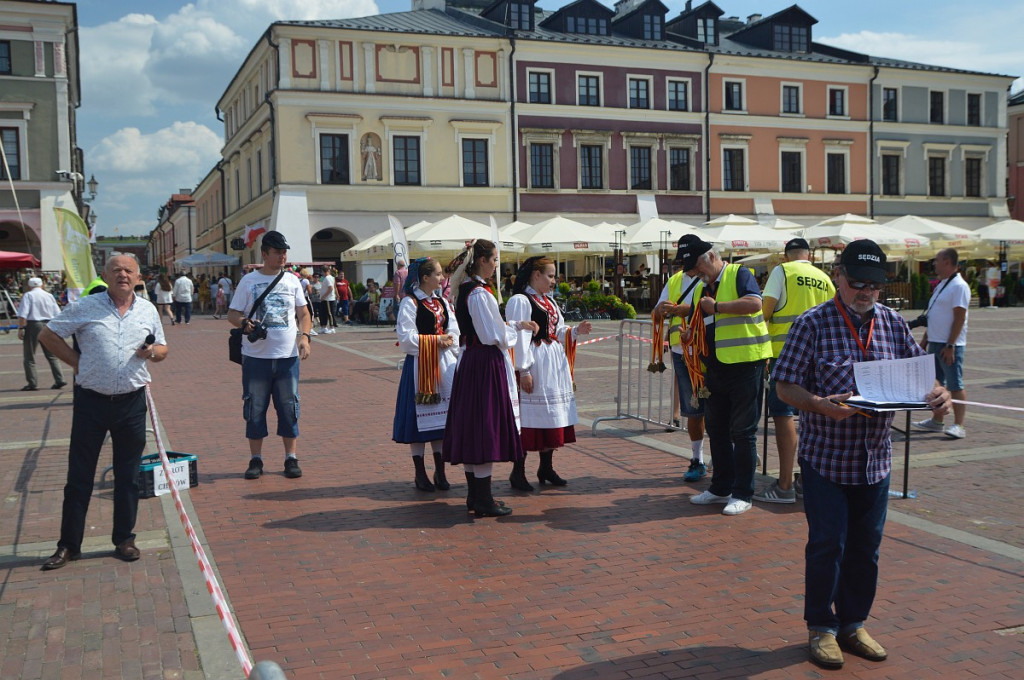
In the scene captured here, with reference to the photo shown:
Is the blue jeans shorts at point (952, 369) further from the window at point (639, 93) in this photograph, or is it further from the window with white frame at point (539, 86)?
the window at point (639, 93)

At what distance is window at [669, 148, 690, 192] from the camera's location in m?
41.3

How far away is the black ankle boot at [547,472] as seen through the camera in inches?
295

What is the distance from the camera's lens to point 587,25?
135 feet

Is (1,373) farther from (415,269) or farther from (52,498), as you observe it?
(415,269)

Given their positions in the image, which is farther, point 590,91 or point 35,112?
point 590,91

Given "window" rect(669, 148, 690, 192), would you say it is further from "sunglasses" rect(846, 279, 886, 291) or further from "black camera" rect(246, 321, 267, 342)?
"sunglasses" rect(846, 279, 886, 291)

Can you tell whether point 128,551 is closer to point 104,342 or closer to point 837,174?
point 104,342

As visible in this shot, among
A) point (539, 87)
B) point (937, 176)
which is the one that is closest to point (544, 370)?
point (539, 87)

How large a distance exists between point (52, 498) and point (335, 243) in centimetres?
3540

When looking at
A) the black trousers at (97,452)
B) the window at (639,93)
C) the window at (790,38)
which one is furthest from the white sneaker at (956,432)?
the window at (790,38)

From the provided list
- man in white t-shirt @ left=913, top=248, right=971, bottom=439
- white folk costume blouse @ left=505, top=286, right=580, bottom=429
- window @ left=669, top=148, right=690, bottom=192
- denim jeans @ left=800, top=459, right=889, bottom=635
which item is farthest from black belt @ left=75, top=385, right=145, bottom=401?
window @ left=669, top=148, right=690, bottom=192

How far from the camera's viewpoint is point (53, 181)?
37.1 meters

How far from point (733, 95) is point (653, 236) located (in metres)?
16.9

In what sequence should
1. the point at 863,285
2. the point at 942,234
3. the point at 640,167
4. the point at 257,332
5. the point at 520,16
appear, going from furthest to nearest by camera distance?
the point at 640,167
the point at 520,16
the point at 942,234
the point at 257,332
the point at 863,285
